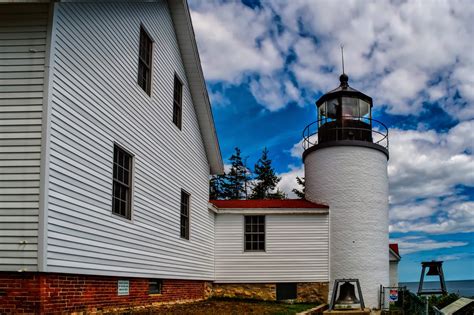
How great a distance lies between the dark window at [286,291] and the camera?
71.6ft

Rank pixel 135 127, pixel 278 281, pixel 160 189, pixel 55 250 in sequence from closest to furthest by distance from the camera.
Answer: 1. pixel 55 250
2. pixel 135 127
3. pixel 160 189
4. pixel 278 281

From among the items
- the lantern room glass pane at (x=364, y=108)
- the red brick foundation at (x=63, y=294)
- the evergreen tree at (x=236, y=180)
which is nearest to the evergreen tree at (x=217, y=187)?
the evergreen tree at (x=236, y=180)

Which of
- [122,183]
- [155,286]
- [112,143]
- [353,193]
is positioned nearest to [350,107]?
[353,193]

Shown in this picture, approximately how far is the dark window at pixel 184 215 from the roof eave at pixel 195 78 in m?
2.98

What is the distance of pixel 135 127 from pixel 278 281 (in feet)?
36.6

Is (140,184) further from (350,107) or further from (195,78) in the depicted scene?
(350,107)

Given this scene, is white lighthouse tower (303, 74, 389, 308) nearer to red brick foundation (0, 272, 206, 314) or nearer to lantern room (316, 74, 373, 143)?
lantern room (316, 74, 373, 143)

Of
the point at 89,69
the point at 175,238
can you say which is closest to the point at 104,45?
the point at 89,69

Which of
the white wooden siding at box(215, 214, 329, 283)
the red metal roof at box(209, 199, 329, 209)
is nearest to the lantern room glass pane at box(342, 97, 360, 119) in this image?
the red metal roof at box(209, 199, 329, 209)

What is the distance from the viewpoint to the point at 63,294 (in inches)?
364

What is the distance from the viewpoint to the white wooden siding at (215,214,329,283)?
71.5 feet

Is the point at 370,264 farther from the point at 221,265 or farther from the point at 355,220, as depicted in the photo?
the point at 221,265

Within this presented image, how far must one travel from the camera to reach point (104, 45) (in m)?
11.6

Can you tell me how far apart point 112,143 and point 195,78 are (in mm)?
7125
